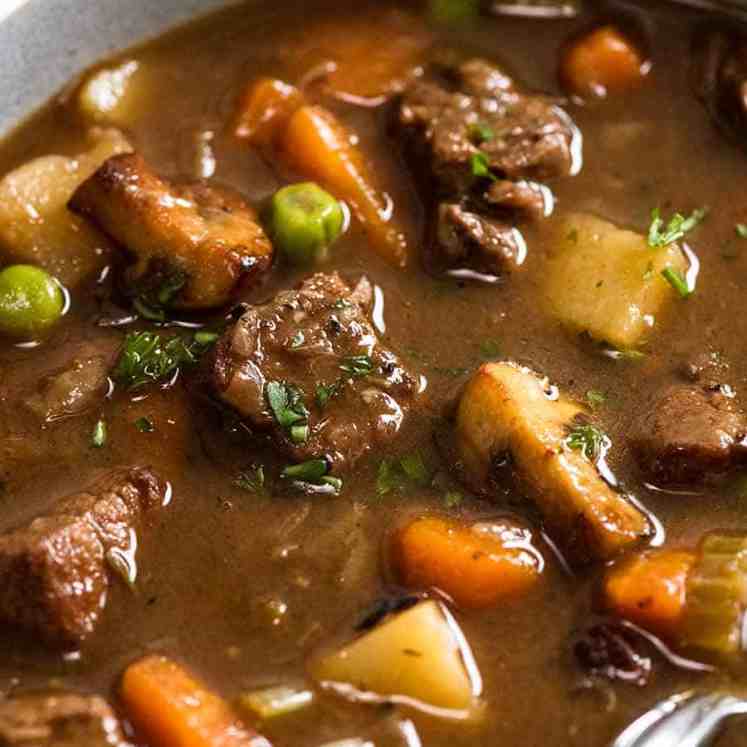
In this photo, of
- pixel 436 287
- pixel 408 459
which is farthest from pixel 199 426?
pixel 436 287

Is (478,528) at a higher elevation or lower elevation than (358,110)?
lower

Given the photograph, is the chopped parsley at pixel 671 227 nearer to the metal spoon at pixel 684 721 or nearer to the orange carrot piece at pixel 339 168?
the orange carrot piece at pixel 339 168

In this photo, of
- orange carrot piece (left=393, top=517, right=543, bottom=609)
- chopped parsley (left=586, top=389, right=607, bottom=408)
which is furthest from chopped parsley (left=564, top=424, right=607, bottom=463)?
orange carrot piece (left=393, top=517, right=543, bottom=609)

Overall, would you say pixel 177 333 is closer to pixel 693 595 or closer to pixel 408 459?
pixel 408 459

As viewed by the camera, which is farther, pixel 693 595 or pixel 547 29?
pixel 547 29

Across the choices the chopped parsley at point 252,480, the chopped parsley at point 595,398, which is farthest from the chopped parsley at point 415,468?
the chopped parsley at point 595,398
